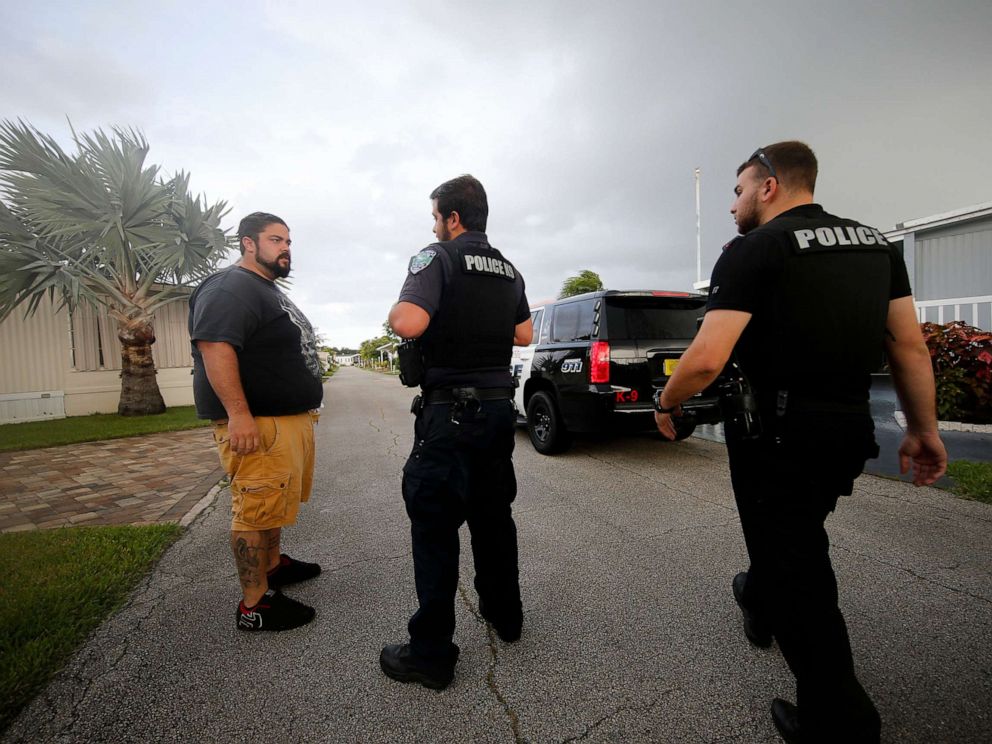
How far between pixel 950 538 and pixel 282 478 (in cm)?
413

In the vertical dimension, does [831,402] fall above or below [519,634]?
above

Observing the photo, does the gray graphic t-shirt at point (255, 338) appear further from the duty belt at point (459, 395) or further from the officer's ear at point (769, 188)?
the officer's ear at point (769, 188)

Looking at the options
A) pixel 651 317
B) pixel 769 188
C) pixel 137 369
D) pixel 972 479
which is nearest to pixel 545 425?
pixel 651 317

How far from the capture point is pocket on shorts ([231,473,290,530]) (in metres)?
2.23

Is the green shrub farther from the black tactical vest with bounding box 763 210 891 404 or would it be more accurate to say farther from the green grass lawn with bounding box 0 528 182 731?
the green grass lawn with bounding box 0 528 182 731

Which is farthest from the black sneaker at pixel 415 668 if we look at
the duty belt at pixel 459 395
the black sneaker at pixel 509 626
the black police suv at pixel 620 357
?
the black police suv at pixel 620 357

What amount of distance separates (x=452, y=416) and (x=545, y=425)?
3987mm

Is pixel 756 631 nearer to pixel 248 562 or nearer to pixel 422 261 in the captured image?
pixel 422 261

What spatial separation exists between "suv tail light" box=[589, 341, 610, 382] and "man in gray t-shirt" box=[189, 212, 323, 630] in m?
2.98

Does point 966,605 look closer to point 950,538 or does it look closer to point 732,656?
point 950,538

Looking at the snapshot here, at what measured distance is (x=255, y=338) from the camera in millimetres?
2275

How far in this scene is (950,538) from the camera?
9.93 ft

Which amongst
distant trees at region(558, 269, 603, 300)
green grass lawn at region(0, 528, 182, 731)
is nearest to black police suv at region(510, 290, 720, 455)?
green grass lawn at region(0, 528, 182, 731)

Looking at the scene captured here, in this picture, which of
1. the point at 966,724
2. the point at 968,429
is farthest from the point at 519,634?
the point at 968,429
